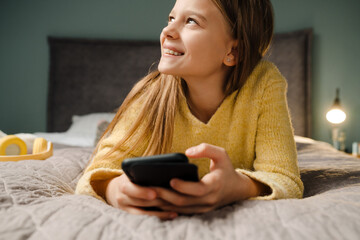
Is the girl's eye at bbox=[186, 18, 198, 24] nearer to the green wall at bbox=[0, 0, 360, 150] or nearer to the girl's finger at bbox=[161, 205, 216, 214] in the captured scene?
the girl's finger at bbox=[161, 205, 216, 214]

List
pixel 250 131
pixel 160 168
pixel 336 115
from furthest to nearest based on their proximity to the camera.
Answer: pixel 336 115, pixel 250 131, pixel 160 168

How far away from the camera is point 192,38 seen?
832 millimetres

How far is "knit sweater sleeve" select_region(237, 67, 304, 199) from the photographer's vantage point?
27.9 inches

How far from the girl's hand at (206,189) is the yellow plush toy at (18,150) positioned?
2.70ft

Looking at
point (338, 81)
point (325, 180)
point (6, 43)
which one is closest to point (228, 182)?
point (325, 180)

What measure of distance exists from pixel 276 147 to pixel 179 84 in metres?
0.38

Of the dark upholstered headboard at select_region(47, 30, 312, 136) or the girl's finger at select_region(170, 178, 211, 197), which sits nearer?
the girl's finger at select_region(170, 178, 211, 197)

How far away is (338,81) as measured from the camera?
2695mm

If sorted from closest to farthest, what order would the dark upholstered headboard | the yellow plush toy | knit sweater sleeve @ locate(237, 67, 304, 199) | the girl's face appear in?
knit sweater sleeve @ locate(237, 67, 304, 199) < the girl's face < the yellow plush toy < the dark upholstered headboard

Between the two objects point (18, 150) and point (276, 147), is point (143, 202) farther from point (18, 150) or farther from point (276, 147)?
point (18, 150)

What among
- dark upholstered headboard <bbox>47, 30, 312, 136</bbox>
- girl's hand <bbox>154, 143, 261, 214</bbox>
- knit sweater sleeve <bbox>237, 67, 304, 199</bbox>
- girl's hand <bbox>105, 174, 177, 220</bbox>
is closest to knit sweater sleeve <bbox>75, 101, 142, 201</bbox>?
girl's hand <bbox>105, 174, 177, 220</bbox>

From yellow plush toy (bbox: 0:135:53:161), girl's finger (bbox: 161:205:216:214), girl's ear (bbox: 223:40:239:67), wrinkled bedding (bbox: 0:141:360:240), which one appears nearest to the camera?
wrinkled bedding (bbox: 0:141:360:240)

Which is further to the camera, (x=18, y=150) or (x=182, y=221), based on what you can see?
(x=18, y=150)

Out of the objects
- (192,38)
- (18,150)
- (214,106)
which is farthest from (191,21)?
(18,150)
